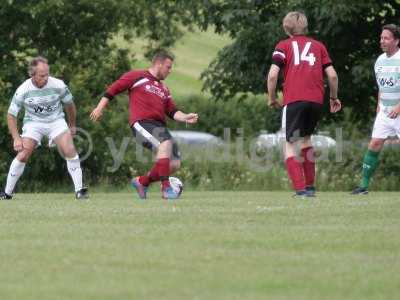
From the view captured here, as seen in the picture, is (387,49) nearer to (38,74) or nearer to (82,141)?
(38,74)

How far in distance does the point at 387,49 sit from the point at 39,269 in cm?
851

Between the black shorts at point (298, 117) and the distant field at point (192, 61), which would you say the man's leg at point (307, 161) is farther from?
the distant field at point (192, 61)

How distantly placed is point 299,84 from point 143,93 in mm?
1952

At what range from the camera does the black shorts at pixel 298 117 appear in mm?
15141

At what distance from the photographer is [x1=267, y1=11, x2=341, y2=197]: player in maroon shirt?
1502cm

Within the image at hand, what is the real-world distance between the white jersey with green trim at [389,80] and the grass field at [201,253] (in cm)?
319

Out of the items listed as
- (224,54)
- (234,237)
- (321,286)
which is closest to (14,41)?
(224,54)

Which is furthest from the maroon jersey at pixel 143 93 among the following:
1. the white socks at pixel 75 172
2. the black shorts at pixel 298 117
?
the black shorts at pixel 298 117

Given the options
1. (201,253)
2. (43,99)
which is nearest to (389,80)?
(43,99)

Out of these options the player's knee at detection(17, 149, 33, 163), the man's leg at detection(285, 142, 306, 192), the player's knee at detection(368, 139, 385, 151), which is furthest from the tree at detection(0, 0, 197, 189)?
the man's leg at detection(285, 142, 306, 192)

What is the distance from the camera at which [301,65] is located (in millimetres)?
15094

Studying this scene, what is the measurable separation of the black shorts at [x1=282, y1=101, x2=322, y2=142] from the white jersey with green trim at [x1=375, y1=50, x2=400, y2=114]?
119 cm

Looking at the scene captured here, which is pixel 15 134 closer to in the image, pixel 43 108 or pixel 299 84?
pixel 43 108

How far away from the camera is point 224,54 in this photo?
28.6 metres
